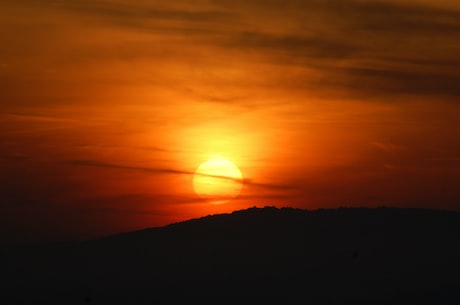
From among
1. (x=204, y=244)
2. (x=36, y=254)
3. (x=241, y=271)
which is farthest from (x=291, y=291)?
(x=36, y=254)

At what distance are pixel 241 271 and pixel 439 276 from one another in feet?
42.9

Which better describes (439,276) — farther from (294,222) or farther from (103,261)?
(103,261)

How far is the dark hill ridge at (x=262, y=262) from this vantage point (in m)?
71.2

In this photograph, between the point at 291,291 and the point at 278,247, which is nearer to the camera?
the point at 291,291

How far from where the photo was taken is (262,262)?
77.2 metres

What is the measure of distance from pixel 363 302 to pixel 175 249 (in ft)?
61.7

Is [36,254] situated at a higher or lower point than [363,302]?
higher

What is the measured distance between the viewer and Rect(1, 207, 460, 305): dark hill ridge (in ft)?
234

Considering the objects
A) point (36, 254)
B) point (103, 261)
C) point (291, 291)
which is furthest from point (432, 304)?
point (36, 254)

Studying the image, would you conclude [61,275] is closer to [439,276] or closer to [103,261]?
[103,261]

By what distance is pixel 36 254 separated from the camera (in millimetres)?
85000

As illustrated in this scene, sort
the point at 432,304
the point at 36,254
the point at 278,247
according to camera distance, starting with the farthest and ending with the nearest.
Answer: the point at 36,254 → the point at 278,247 → the point at 432,304

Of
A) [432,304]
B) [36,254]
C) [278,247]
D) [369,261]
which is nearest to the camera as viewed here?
[432,304]

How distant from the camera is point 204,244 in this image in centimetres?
8162
